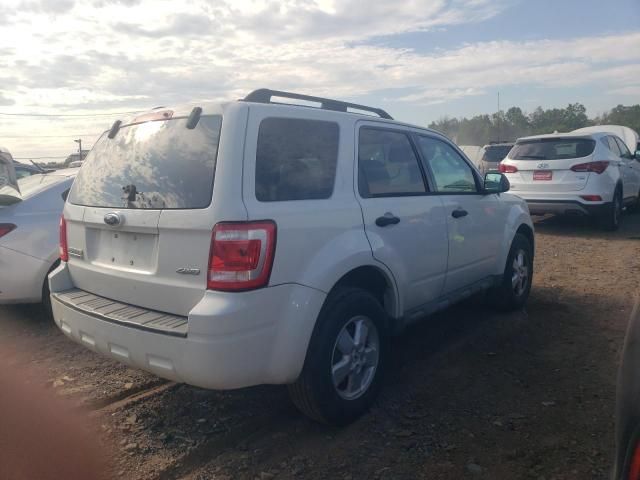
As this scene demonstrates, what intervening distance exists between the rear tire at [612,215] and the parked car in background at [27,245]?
878 cm

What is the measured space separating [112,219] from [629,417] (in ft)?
8.78

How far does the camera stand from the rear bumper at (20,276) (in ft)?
16.0

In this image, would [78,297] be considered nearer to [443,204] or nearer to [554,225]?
[443,204]

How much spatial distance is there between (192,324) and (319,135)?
1391 mm

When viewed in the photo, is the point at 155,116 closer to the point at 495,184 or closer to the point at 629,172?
the point at 495,184

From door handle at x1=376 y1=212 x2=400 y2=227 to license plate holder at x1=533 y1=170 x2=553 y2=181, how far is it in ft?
23.1

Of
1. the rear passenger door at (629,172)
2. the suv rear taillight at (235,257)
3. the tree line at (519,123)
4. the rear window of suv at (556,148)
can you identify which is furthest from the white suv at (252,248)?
the tree line at (519,123)

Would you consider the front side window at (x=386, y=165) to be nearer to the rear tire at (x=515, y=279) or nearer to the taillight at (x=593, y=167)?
the rear tire at (x=515, y=279)

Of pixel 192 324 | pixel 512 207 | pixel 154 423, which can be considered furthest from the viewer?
pixel 512 207

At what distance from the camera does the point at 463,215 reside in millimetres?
4453

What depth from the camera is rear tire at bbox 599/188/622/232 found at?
9572mm

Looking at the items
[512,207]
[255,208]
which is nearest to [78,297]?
[255,208]

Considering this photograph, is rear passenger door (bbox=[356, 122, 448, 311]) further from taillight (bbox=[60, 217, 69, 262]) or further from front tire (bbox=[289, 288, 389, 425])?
taillight (bbox=[60, 217, 69, 262])

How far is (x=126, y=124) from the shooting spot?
3.46 m
